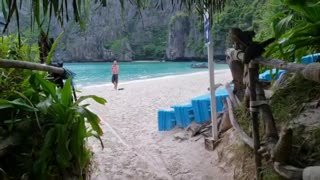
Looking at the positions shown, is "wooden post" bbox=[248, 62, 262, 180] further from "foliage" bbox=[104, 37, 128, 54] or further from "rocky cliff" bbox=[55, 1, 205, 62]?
"foliage" bbox=[104, 37, 128, 54]

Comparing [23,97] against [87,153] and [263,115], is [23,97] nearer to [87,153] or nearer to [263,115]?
[87,153]

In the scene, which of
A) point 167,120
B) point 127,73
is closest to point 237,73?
point 167,120

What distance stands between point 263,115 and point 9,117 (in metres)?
1.41

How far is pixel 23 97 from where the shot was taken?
1.88 m

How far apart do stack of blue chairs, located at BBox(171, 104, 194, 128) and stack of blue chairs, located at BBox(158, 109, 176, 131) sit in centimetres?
17

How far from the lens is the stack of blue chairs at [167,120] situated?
567 cm

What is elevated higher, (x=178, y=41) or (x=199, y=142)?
(x=178, y=41)

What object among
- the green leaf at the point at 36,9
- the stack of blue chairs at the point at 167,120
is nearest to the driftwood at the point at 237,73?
the green leaf at the point at 36,9

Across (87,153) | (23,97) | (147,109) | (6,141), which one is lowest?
(147,109)

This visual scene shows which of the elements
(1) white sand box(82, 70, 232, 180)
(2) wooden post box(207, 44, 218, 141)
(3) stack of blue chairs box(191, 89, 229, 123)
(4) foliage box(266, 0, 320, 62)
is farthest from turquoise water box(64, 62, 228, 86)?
(4) foliage box(266, 0, 320, 62)

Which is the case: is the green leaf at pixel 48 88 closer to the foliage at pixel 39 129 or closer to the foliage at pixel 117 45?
the foliage at pixel 39 129

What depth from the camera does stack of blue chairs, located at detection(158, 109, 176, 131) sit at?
567 centimetres

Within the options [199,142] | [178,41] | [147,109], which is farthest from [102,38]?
[199,142]

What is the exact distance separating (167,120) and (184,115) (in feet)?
1.42
